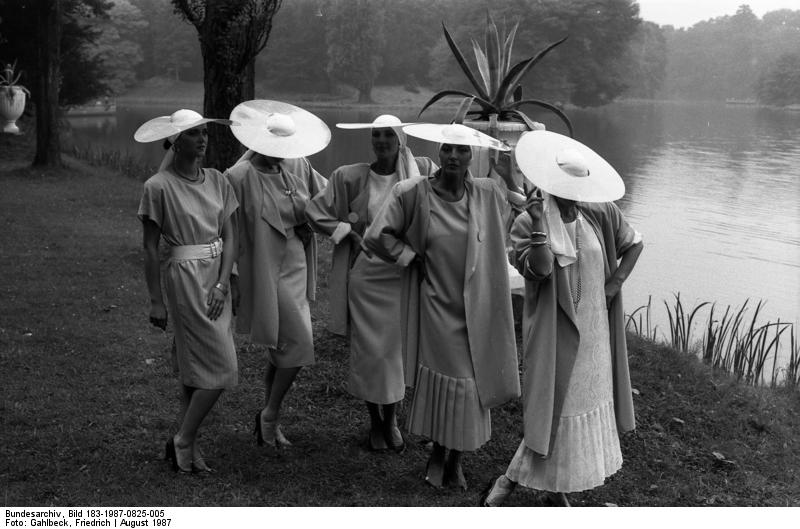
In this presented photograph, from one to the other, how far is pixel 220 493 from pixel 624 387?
6.17 ft

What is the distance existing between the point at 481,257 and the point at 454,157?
469mm

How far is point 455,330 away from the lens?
4.28m

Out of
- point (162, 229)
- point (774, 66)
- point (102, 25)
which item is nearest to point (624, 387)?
point (162, 229)

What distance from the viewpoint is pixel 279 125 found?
4750 mm

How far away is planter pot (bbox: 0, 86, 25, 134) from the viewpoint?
15750 millimetres

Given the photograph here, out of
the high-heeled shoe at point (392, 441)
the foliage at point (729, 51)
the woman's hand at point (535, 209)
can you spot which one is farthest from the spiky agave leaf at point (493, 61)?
the foliage at point (729, 51)

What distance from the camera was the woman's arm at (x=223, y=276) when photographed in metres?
4.22

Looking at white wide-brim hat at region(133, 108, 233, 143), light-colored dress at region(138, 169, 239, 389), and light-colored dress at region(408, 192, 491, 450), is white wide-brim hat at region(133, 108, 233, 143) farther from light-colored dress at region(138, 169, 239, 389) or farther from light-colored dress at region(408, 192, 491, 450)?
light-colored dress at region(408, 192, 491, 450)

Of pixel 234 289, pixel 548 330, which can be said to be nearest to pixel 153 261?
pixel 234 289

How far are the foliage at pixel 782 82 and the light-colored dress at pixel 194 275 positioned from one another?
44739 millimetres

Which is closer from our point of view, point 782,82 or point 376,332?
point 376,332

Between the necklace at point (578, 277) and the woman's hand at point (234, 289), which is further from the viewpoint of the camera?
the woman's hand at point (234, 289)

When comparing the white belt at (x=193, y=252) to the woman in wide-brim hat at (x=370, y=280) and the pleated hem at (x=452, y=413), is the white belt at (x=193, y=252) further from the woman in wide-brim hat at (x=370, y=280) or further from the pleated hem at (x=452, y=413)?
the pleated hem at (x=452, y=413)

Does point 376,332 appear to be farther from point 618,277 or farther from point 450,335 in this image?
point 618,277
